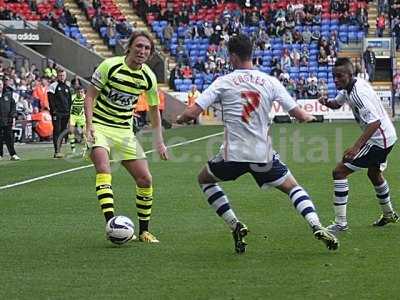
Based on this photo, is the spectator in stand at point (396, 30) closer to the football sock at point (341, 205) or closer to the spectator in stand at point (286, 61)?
the spectator in stand at point (286, 61)

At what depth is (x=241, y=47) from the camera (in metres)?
9.76

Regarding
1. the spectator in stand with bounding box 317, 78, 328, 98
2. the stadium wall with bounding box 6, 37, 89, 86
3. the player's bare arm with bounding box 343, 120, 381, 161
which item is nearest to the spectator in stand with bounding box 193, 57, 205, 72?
the spectator in stand with bounding box 317, 78, 328, 98

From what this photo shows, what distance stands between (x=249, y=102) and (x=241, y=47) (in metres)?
0.52

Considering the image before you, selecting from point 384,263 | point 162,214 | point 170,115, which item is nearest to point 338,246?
point 384,263

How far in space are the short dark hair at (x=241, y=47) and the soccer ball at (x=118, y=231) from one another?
2.13 metres

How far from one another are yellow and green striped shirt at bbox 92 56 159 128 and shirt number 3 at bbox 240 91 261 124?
1.59 metres

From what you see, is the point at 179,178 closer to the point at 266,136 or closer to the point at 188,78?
the point at 266,136

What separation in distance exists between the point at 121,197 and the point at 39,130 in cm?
1759

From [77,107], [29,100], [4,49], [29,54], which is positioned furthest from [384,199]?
[29,54]

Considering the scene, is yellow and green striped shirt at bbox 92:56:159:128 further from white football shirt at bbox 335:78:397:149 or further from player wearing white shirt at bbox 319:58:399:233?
white football shirt at bbox 335:78:397:149

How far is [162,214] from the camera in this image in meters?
13.6

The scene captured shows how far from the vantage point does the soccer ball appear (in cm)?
1063

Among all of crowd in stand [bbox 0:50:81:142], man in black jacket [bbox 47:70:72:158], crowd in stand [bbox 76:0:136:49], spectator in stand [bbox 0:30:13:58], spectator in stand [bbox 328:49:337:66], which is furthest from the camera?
crowd in stand [bbox 76:0:136:49]

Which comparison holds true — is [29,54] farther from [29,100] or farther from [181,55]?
[29,100]
